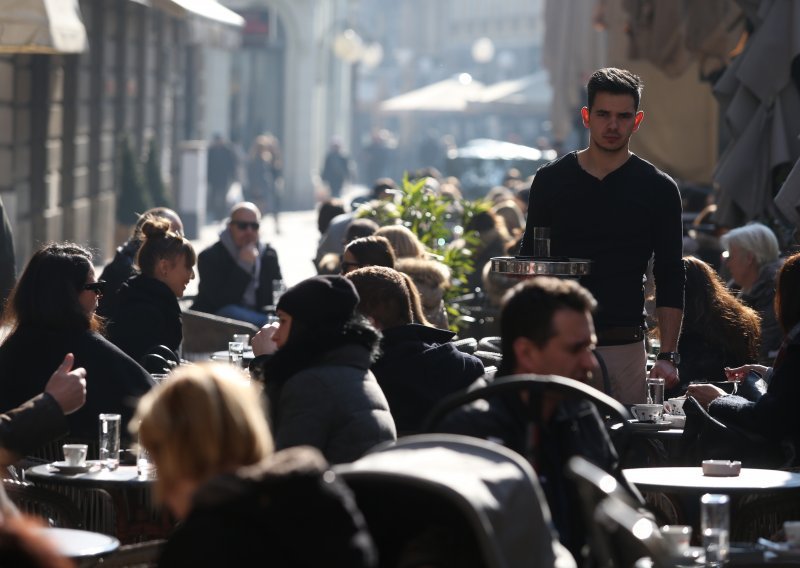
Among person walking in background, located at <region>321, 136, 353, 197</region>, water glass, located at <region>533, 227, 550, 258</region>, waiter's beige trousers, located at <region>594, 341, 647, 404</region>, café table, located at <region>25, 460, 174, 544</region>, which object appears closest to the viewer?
café table, located at <region>25, 460, 174, 544</region>

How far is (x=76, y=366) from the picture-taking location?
653 cm

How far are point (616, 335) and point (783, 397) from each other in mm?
918

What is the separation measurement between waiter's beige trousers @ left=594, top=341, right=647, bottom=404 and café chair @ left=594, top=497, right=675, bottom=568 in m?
2.48

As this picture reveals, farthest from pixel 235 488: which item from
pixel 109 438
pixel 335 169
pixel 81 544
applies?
pixel 335 169

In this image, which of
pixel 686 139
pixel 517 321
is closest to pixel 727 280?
pixel 686 139

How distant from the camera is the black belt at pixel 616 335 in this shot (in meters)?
6.84

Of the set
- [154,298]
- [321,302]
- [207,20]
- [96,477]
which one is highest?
[207,20]

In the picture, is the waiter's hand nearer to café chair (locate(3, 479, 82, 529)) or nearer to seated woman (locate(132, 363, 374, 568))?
café chair (locate(3, 479, 82, 529))

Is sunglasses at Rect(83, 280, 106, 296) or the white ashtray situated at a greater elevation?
sunglasses at Rect(83, 280, 106, 296)

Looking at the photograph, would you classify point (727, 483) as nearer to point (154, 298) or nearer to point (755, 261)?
point (154, 298)

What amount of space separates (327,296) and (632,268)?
1.90 metres

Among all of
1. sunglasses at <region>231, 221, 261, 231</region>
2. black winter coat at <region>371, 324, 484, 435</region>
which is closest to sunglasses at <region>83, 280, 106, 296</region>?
black winter coat at <region>371, 324, 484, 435</region>

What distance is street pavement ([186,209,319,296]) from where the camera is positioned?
23453 mm

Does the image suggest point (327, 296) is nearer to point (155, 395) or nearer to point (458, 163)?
point (155, 395)
